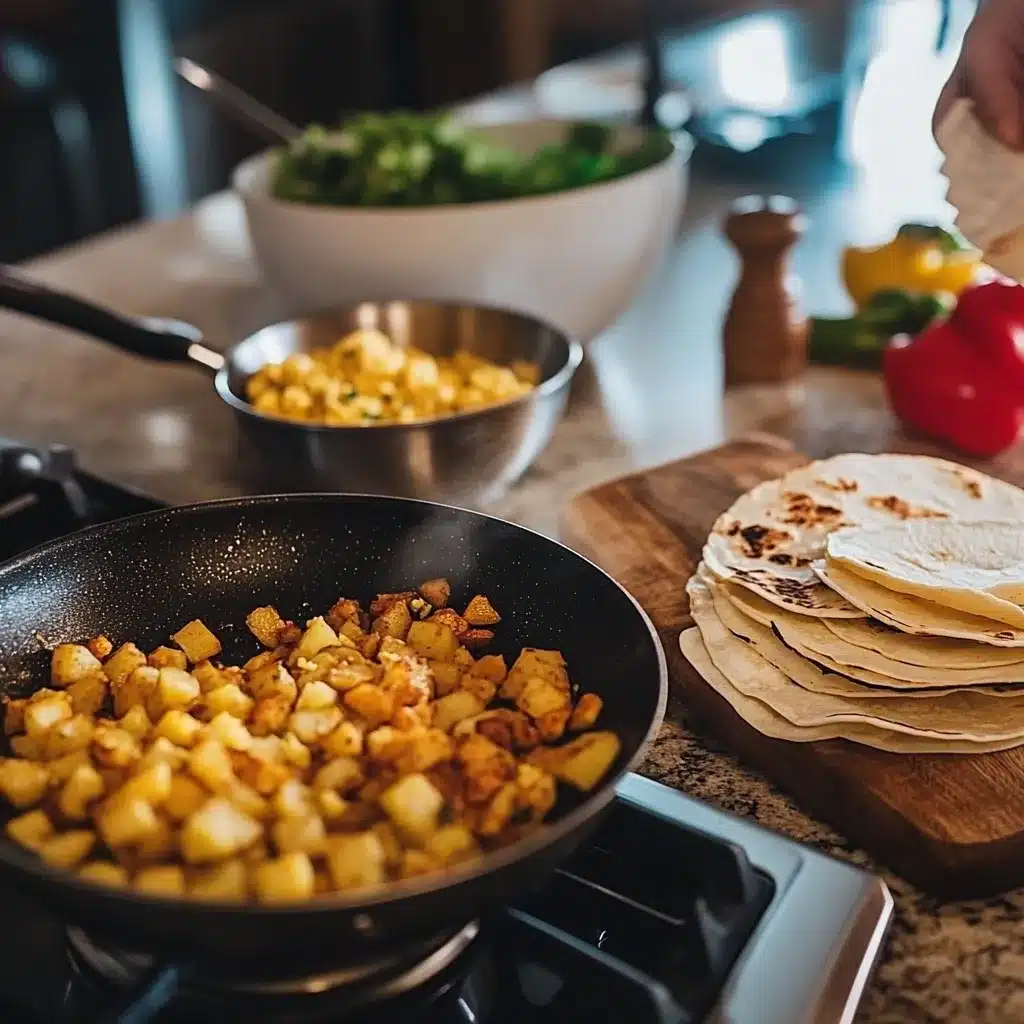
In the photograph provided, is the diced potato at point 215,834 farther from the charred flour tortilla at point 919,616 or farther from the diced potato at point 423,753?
the charred flour tortilla at point 919,616

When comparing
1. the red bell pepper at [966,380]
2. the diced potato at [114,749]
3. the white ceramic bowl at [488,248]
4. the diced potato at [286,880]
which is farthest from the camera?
the white ceramic bowl at [488,248]

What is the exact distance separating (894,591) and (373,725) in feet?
1.39

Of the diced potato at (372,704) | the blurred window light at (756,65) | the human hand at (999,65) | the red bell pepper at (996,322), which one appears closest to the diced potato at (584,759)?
the diced potato at (372,704)

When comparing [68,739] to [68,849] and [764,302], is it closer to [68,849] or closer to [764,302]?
[68,849]

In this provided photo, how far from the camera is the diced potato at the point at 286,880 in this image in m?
0.65

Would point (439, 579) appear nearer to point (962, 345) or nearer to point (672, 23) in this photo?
point (962, 345)

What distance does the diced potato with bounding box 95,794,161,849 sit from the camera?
27.1 inches

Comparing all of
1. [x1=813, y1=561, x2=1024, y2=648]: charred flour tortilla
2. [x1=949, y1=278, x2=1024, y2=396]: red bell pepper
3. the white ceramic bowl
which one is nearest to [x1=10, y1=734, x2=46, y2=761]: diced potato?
[x1=813, y1=561, x2=1024, y2=648]: charred flour tortilla

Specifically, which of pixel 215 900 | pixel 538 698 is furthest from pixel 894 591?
pixel 215 900

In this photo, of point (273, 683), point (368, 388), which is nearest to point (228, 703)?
point (273, 683)

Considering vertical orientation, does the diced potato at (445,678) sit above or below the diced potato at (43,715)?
below

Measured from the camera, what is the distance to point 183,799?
711 mm

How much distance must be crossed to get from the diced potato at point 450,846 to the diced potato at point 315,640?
0.23 meters

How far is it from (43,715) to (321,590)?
266 millimetres
